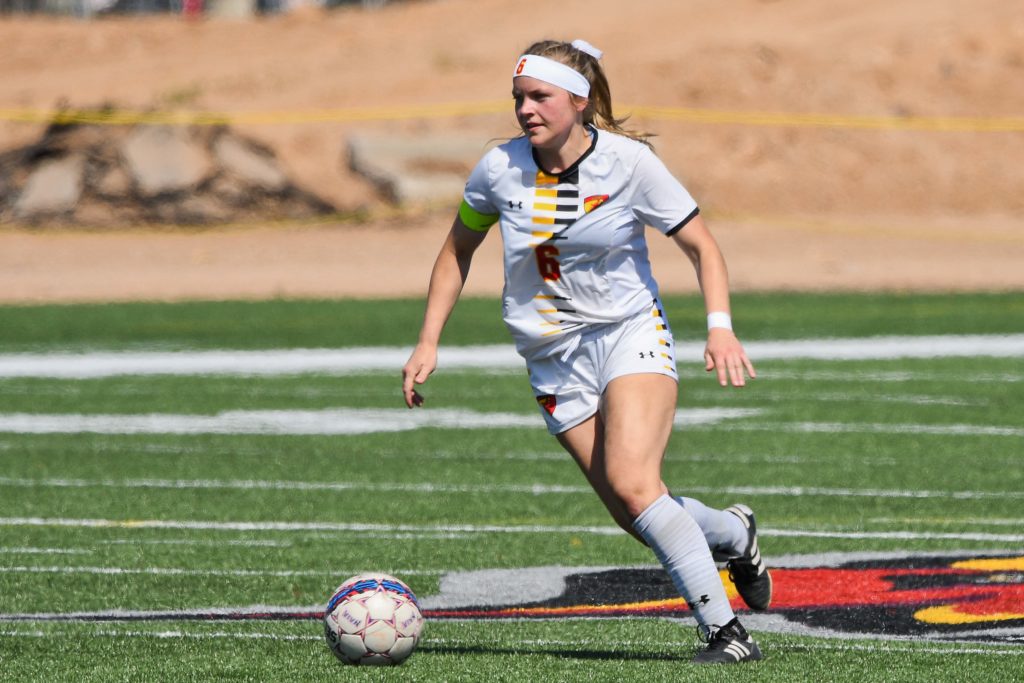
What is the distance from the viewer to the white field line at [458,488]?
9.87 metres

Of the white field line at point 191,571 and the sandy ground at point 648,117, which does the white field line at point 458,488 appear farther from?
the sandy ground at point 648,117

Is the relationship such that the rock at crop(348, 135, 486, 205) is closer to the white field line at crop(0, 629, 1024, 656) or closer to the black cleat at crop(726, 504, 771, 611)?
the black cleat at crop(726, 504, 771, 611)

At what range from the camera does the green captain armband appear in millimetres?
6453

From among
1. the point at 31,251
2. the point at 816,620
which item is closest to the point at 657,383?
the point at 816,620

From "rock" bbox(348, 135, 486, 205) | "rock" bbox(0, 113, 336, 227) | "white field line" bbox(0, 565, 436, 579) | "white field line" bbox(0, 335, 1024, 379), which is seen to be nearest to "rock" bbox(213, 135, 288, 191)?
"rock" bbox(0, 113, 336, 227)

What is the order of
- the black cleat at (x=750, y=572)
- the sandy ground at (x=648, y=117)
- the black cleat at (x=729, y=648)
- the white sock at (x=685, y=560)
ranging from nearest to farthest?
the black cleat at (x=729, y=648)
the white sock at (x=685, y=560)
the black cleat at (x=750, y=572)
the sandy ground at (x=648, y=117)

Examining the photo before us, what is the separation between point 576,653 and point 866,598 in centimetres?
151

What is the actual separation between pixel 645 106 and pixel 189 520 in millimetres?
25839

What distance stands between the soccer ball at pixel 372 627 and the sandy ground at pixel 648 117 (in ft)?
59.5

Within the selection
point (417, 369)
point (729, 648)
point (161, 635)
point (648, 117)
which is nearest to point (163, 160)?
point (648, 117)

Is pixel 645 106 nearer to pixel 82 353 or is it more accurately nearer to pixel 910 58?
pixel 910 58

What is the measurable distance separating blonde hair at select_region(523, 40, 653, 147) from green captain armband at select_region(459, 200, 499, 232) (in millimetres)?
455

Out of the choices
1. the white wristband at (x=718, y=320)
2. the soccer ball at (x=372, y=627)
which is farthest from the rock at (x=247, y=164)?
the white wristband at (x=718, y=320)

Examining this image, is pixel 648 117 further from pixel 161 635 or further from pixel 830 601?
pixel 161 635
